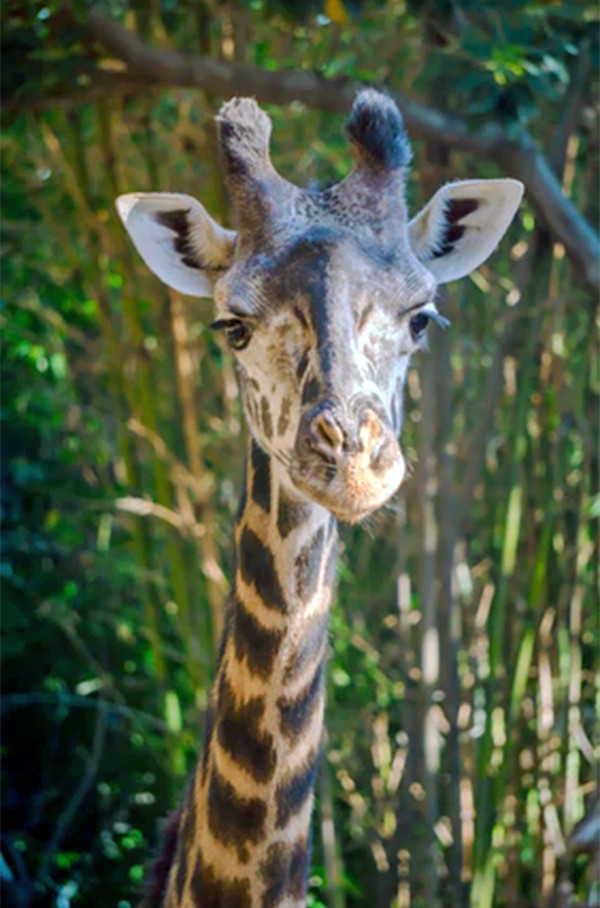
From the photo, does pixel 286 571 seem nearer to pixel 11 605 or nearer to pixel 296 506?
pixel 296 506

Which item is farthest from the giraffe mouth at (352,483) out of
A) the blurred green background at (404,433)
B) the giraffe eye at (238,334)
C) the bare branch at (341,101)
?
the bare branch at (341,101)

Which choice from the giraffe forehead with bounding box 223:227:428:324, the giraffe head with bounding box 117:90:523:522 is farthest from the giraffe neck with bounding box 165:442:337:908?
the giraffe forehead with bounding box 223:227:428:324

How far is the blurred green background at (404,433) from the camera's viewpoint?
5473 millimetres

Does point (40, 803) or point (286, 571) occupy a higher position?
point (286, 571)

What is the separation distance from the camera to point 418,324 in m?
3.35

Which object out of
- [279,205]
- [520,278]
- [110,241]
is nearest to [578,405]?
[520,278]

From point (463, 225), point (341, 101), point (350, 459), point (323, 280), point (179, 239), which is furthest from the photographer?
point (341, 101)

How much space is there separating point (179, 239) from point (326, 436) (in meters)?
1.08

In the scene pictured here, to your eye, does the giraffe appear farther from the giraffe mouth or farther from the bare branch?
the bare branch

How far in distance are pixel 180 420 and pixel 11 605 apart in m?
1.61

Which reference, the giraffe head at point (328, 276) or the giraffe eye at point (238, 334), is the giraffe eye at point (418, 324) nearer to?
the giraffe head at point (328, 276)

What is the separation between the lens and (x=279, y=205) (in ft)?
11.4

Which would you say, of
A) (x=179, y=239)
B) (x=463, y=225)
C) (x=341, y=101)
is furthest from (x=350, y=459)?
(x=341, y=101)

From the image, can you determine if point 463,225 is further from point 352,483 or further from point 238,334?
point 352,483
